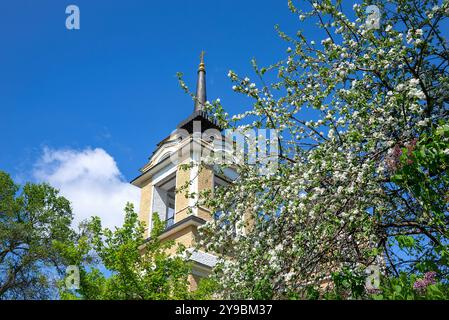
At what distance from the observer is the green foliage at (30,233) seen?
25.2 metres

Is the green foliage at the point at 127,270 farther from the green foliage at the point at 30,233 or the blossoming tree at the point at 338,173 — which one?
the green foliage at the point at 30,233

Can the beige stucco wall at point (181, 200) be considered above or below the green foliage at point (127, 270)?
above

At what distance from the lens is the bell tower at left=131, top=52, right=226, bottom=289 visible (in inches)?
616

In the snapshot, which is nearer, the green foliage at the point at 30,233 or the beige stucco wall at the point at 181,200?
the beige stucco wall at the point at 181,200

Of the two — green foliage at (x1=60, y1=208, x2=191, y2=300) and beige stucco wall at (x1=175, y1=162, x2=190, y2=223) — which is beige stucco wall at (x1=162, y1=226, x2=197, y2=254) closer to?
beige stucco wall at (x1=175, y1=162, x2=190, y2=223)

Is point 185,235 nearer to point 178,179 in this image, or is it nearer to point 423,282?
point 178,179

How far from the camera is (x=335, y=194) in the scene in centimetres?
712

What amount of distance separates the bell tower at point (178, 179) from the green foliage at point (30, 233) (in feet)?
27.3

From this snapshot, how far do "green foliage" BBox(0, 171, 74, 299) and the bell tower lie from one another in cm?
833

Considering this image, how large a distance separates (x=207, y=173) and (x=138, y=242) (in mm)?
9142

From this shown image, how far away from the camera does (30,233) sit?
26.0 metres

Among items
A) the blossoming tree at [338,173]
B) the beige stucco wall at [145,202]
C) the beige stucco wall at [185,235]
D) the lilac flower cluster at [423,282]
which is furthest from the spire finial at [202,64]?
the lilac flower cluster at [423,282]
